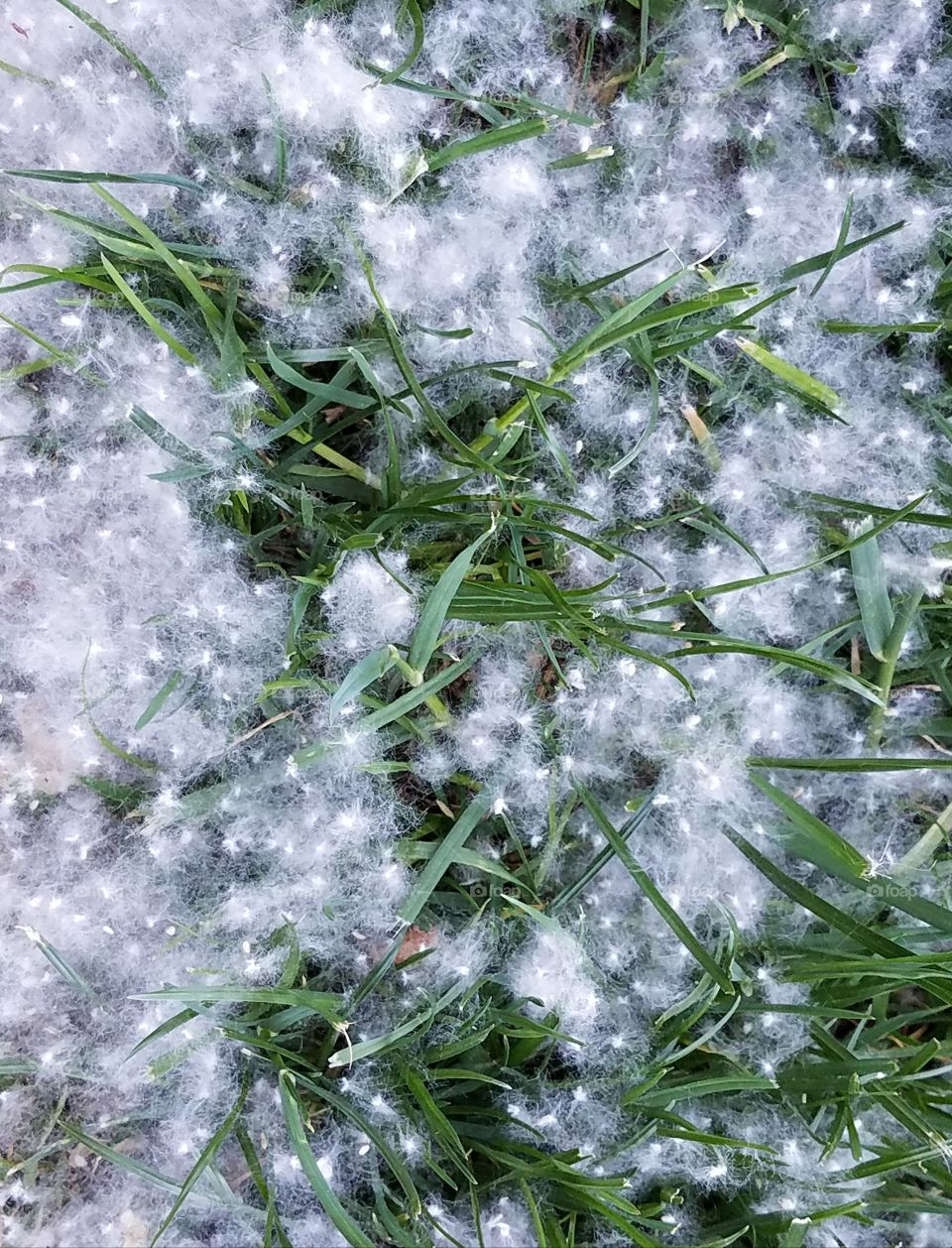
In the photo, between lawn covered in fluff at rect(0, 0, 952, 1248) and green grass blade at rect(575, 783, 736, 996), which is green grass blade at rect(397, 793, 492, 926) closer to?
lawn covered in fluff at rect(0, 0, 952, 1248)

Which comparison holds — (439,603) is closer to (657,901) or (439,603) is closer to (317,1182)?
(657,901)

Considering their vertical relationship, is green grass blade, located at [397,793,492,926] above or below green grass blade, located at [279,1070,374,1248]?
above

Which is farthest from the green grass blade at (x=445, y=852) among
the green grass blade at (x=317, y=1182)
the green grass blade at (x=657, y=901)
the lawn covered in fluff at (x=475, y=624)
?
the green grass blade at (x=317, y=1182)

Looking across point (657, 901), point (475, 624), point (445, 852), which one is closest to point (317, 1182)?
point (445, 852)

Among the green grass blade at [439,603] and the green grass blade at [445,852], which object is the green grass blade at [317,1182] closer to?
the green grass blade at [445,852]

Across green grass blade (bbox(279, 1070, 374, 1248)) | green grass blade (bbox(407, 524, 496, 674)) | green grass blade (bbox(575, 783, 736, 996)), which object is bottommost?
green grass blade (bbox(279, 1070, 374, 1248))

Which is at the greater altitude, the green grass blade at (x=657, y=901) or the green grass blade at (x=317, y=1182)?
the green grass blade at (x=657, y=901)

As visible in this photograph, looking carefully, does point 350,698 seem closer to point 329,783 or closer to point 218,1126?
point 329,783

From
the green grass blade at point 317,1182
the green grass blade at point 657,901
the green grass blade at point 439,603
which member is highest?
the green grass blade at point 439,603

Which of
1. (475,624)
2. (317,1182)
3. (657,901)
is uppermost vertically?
(475,624)

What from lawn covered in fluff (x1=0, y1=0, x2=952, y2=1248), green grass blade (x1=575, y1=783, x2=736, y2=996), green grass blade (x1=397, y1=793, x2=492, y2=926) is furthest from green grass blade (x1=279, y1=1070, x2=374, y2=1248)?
green grass blade (x1=575, y1=783, x2=736, y2=996)

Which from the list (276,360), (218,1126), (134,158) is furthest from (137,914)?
(134,158)
